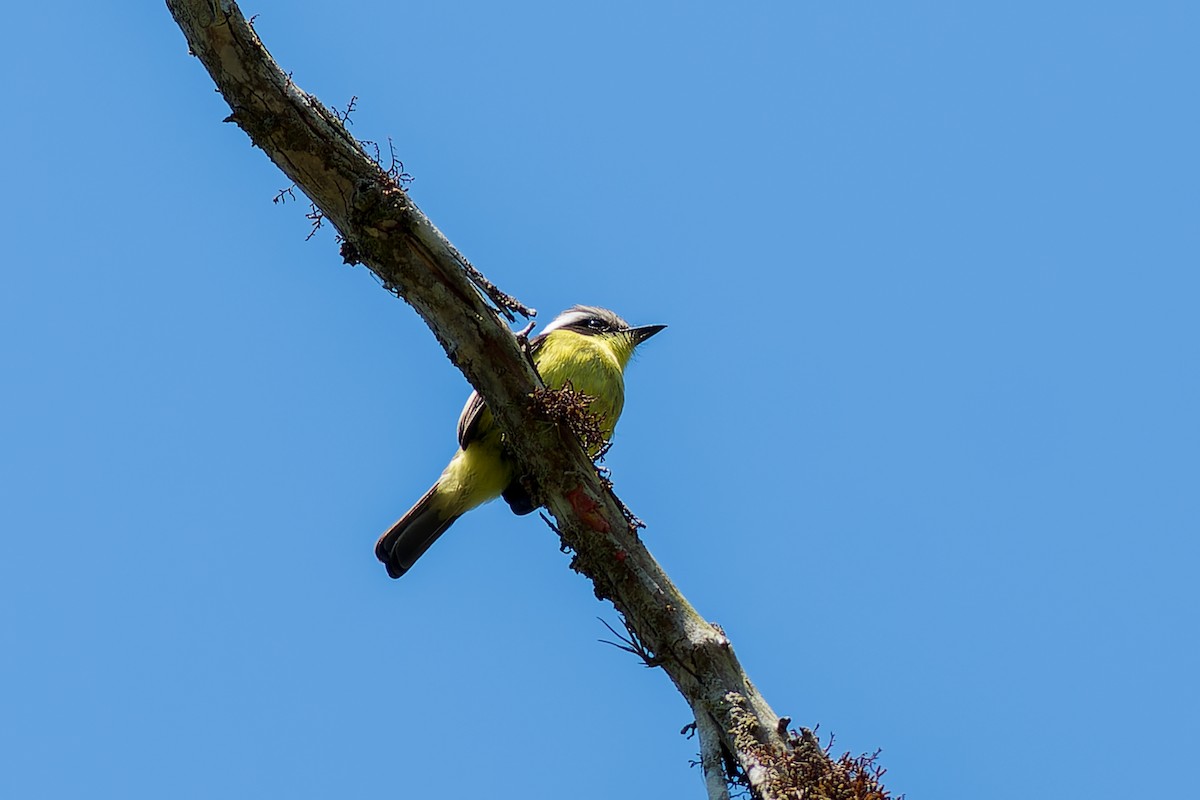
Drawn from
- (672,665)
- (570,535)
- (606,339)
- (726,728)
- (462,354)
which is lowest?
(726,728)

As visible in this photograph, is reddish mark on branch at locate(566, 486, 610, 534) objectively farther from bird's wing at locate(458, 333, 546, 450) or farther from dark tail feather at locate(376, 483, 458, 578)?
dark tail feather at locate(376, 483, 458, 578)

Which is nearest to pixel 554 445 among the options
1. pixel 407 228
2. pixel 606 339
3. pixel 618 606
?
pixel 618 606

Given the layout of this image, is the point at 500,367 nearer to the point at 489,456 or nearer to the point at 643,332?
the point at 489,456

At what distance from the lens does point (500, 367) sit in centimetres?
486

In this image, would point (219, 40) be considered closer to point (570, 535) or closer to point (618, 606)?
point (570, 535)

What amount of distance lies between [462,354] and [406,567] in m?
2.31

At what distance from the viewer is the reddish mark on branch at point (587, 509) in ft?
16.1

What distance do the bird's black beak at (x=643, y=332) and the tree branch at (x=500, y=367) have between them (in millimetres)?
2675

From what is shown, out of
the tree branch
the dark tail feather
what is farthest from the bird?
the tree branch

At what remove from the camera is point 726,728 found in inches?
182

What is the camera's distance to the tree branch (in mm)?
4461

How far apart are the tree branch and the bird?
128cm

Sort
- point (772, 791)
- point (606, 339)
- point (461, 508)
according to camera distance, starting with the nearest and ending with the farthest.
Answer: point (772, 791) → point (461, 508) → point (606, 339)

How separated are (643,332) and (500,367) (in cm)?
286
